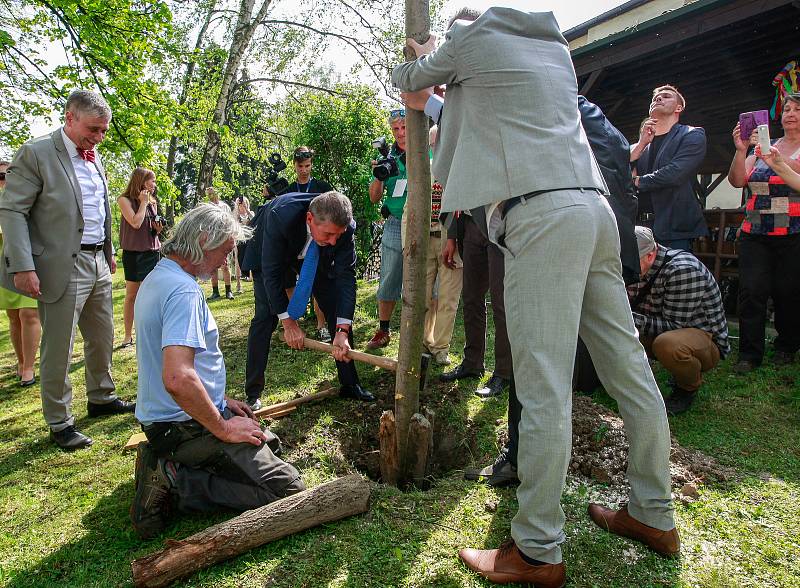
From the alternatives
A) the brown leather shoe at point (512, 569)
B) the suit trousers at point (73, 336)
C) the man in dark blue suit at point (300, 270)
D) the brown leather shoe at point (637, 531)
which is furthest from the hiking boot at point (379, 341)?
the brown leather shoe at point (512, 569)

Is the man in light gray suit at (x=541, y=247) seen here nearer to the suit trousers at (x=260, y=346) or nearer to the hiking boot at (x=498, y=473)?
the hiking boot at (x=498, y=473)

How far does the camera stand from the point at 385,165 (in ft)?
16.5

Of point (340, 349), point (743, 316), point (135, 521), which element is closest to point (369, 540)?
point (135, 521)

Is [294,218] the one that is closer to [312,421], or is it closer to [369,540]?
[312,421]

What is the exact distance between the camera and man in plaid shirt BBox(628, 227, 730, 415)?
3418 millimetres

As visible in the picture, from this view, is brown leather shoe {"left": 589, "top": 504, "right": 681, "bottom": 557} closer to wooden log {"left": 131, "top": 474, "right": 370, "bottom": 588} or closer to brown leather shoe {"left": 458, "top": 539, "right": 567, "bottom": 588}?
brown leather shoe {"left": 458, "top": 539, "right": 567, "bottom": 588}

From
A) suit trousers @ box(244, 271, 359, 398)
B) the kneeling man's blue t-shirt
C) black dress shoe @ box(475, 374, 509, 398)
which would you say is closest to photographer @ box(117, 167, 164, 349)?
suit trousers @ box(244, 271, 359, 398)

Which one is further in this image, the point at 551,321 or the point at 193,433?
the point at 193,433

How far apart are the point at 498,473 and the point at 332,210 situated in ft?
6.14

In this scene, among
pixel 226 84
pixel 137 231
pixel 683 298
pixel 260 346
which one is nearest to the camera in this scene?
pixel 683 298

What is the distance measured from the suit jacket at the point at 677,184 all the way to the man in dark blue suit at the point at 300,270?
8.37 ft

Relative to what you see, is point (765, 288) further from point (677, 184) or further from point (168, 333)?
point (168, 333)

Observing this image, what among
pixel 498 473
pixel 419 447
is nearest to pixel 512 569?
pixel 498 473

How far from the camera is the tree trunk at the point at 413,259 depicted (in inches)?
101
